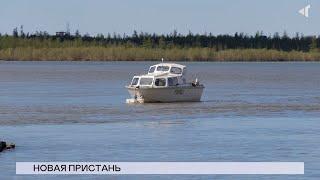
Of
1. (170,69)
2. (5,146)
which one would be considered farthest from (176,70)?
(5,146)

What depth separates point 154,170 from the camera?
119ft

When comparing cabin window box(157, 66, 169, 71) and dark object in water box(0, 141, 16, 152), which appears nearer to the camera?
dark object in water box(0, 141, 16, 152)

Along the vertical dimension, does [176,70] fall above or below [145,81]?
above

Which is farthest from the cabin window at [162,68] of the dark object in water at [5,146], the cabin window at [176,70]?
the dark object in water at [5,146]

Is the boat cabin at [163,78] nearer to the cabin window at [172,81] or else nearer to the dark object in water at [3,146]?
the cabin window at [172,81]

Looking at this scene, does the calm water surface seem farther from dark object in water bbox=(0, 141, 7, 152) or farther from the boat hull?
the boat hull

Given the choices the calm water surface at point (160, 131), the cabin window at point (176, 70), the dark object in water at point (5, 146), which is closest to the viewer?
the calm water surface at point (160, 131)

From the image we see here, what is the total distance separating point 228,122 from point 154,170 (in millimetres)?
20098

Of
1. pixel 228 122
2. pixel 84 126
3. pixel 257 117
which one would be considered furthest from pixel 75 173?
pixel 257 117


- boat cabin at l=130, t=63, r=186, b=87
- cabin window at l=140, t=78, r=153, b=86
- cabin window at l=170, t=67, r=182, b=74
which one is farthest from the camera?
cabin window at l=170, t=67, r=182, b=74

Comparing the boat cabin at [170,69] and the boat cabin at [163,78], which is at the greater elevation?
the boat cabin at [170,69]

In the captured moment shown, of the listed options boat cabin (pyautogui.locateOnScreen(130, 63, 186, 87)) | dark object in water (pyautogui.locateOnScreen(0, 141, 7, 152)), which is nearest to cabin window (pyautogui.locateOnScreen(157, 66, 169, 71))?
boat cabin (pyautogui.locateOnScreen(130, 63, 186, 87))

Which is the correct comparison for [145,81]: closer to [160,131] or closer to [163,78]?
[163,78]

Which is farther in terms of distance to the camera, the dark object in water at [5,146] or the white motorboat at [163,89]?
the white motorboat at [163,89]
